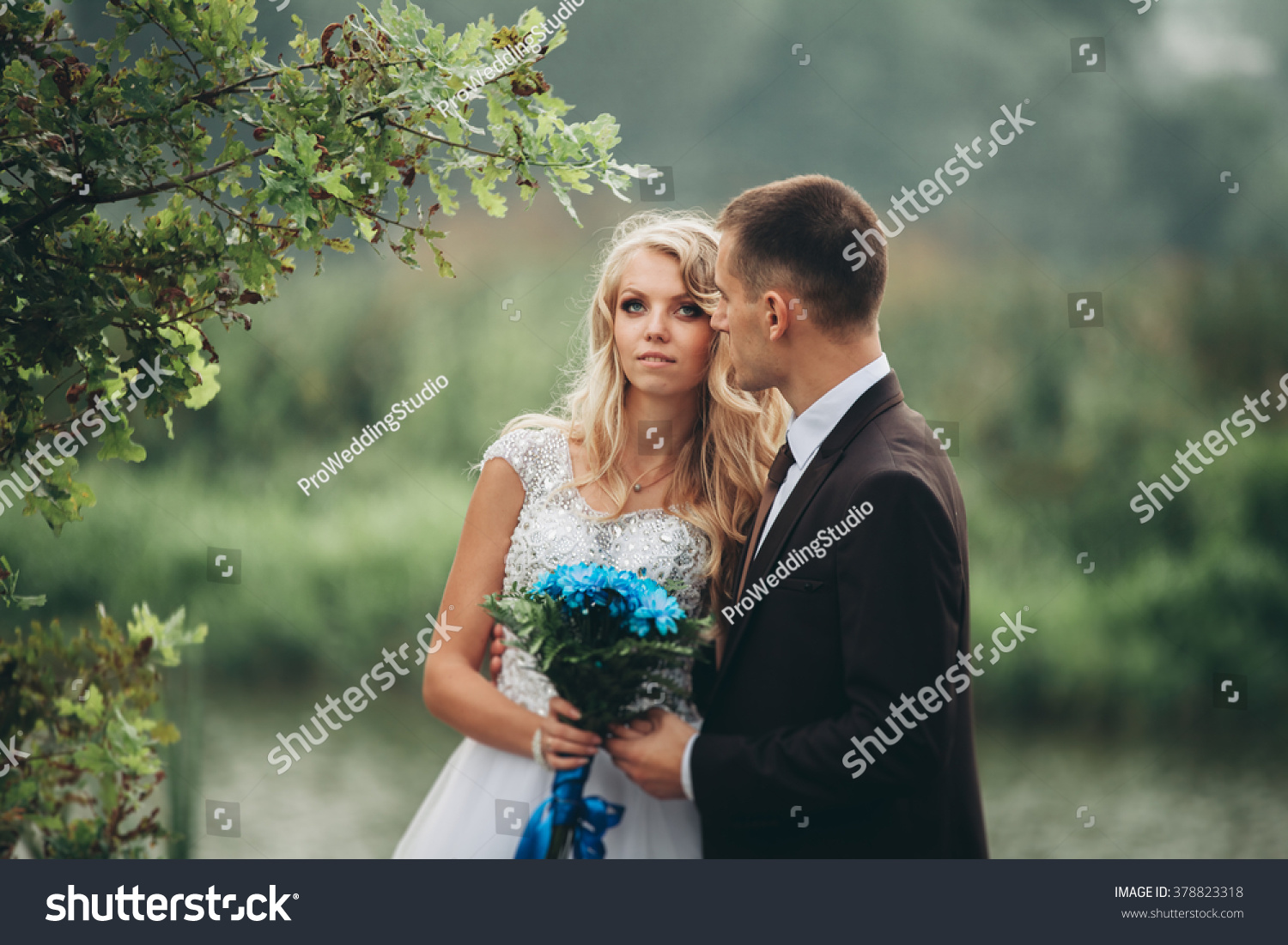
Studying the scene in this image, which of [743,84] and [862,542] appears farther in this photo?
[743,84]

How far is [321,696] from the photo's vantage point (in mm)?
6723

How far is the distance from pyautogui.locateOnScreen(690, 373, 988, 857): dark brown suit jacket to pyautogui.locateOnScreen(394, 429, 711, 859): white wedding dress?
0.19 metres

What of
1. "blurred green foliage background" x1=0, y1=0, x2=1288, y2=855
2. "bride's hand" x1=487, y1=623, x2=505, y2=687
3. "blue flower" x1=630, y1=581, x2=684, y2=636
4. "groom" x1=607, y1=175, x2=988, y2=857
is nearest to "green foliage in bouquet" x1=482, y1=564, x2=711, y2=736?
"blue flower" x1=630, y1=581, x2=684, y2=636

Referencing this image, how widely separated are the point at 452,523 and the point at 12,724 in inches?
182

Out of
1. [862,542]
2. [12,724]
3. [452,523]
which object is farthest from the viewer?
[452,523]

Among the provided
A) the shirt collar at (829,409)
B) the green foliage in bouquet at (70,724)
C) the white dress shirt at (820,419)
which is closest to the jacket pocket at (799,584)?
the white dress shirt at (820,419)

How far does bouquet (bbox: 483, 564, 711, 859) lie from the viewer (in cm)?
156

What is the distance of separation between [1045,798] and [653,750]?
15.9ft

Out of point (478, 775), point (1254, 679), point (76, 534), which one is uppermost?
point (76, 534)

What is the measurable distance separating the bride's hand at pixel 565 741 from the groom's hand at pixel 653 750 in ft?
0.12

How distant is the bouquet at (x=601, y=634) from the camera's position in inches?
61.3

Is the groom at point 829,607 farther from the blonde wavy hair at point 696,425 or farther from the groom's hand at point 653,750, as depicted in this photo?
the blonde wavy hair at point 696,425
